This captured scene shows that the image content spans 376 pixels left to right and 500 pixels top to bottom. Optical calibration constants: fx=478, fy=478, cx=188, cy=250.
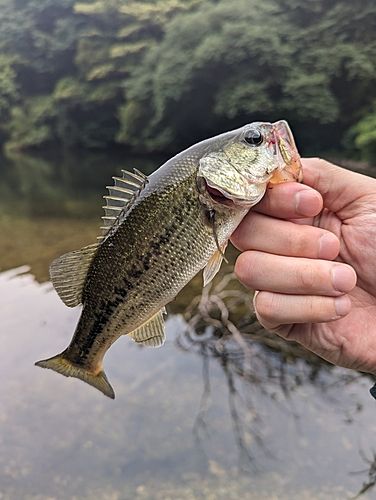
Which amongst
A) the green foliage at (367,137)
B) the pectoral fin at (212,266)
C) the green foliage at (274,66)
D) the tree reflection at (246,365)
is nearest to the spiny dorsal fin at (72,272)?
the pectoral fin at (212,266)

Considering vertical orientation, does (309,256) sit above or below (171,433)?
above

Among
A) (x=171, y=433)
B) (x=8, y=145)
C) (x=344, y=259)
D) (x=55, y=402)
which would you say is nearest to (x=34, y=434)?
(x=55, y=402)

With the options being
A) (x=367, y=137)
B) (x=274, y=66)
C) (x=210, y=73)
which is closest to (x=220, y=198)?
→ (x=367, y=137)

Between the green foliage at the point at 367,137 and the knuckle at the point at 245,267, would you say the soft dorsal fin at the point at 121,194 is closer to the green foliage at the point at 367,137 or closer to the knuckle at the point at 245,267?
the knuckle at the point at 245,267

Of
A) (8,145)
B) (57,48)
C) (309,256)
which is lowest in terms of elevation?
(8,145)

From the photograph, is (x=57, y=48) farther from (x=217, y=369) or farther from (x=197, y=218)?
(x=197, y=218)

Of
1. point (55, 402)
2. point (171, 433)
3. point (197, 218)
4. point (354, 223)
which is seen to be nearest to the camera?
point (197, 218)

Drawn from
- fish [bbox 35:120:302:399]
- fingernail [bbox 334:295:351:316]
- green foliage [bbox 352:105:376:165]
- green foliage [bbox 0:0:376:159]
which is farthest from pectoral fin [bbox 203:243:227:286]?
green foliage [bbox 0:0:376:159]

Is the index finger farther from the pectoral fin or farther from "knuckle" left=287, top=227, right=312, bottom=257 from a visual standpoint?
the pectoral fin
